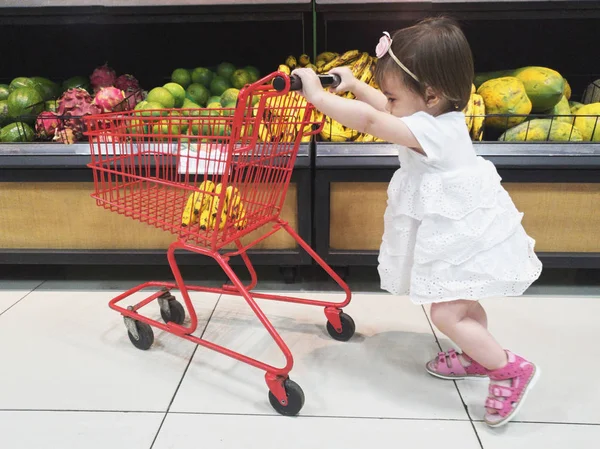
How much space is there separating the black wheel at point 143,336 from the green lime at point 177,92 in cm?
101

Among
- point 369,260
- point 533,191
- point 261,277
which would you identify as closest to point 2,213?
point 261,277

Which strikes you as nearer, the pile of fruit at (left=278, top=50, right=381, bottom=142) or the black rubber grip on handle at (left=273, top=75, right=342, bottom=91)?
the black rubber grip on handle at (left=273, top=75, right=342, bottom=91)

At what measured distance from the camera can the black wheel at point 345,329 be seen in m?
1.67

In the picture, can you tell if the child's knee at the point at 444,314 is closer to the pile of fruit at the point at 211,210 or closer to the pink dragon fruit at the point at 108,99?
the pile of fruit at the point at 211,210

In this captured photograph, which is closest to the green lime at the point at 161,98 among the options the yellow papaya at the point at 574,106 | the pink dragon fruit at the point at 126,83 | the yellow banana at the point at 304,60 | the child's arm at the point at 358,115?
the pink dragon fruit at the point at 126,83

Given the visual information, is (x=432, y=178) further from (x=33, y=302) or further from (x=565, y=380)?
(x=33, y=302)

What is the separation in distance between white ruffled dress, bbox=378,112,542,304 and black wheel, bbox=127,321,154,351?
2.85 feet

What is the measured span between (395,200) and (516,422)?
672 millimetres

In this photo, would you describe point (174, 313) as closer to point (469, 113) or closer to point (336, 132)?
point (336, 132)

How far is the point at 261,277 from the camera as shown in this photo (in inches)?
86.5

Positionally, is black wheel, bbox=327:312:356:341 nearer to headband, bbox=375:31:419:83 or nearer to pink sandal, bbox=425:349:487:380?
pink sandal, bbox=425:349:487:380

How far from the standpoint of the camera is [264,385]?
4.71 ft

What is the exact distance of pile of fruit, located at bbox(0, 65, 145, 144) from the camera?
2.01m

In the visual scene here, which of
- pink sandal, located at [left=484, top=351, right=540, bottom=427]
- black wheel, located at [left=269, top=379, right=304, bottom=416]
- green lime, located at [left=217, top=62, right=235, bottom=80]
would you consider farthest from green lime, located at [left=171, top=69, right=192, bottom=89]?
pink sandal, located at [left=484, top=351, right=540, bottom=427]
